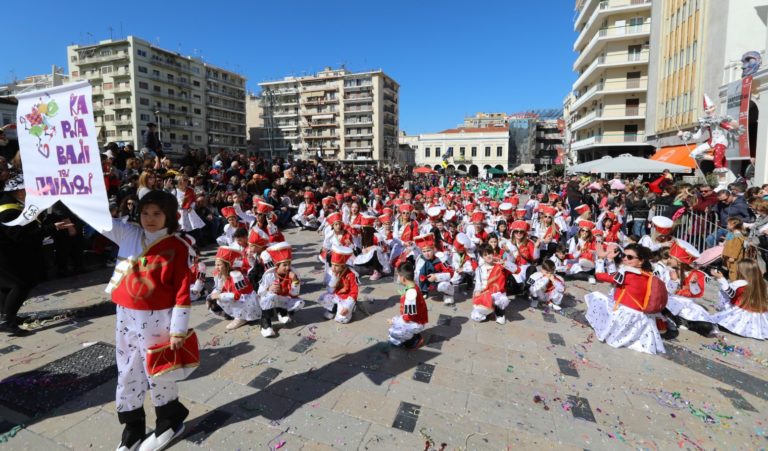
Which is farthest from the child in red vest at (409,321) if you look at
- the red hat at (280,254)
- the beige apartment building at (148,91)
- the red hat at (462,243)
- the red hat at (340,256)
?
the beige apartment building at (148,91)

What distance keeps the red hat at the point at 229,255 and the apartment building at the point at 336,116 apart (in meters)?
69.7

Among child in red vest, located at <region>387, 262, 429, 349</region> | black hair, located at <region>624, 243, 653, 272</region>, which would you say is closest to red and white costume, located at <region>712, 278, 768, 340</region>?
black hair, located at <region>624, 243, 653, 272</region>

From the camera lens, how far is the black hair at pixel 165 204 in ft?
8.57

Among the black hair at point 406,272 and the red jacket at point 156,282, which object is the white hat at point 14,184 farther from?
the black hair at point 406,272

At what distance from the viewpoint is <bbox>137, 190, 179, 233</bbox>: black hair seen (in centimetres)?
261

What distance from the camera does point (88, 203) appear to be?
7.76ft

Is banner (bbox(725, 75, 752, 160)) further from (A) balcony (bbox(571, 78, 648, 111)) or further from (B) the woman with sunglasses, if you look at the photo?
(A) balcony (bbox(571, 78, 648, 111))

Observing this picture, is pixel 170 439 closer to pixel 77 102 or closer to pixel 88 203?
pixel 88 203

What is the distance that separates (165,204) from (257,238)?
370cm

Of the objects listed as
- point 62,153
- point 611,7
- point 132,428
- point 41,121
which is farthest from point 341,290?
point 611,7

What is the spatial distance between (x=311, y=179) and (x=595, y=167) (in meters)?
12.3

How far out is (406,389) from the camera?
12.2 feet

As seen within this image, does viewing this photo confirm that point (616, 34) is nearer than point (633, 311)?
No

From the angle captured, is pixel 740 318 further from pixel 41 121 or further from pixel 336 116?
pixel 336 116
